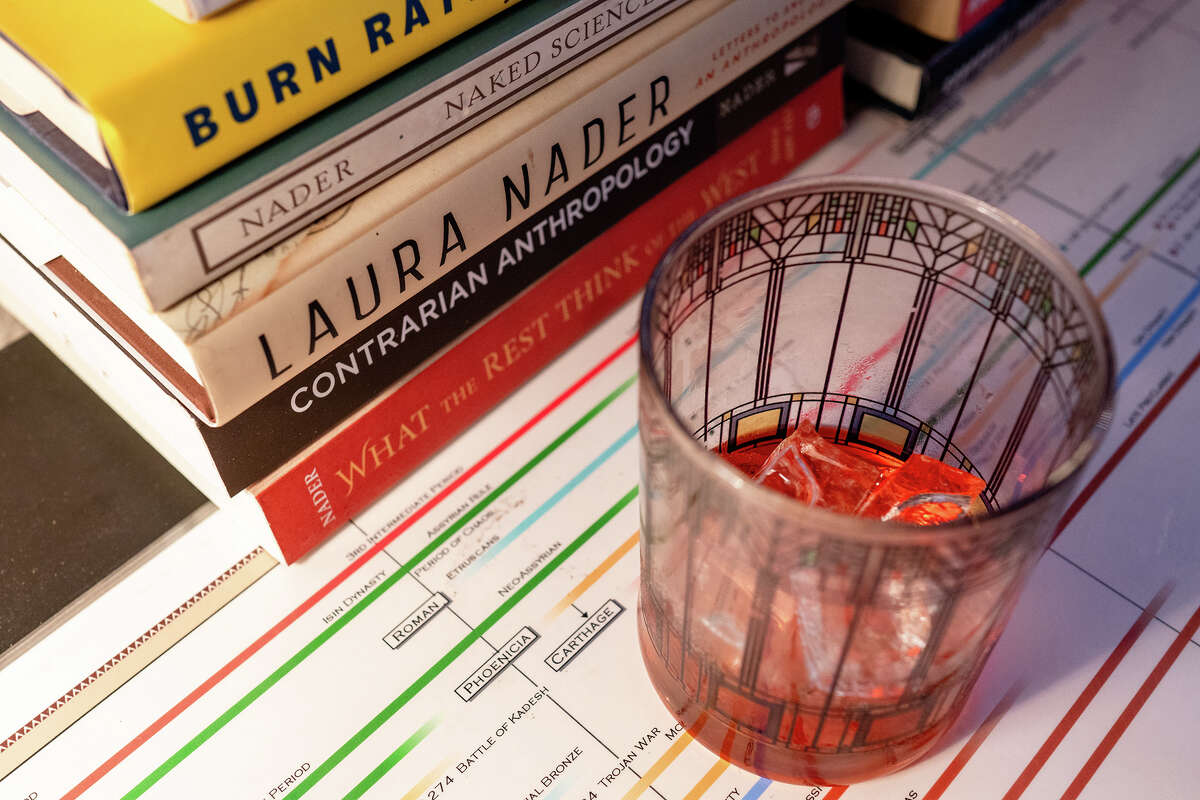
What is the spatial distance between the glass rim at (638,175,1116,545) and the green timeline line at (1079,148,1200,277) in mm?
Answer: 228

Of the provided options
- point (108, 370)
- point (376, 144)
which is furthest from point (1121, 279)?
point (108, 370)

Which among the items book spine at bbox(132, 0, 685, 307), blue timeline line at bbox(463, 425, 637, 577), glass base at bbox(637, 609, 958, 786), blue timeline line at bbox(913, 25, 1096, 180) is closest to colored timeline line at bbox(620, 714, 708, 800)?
glass base at bbox(637, 609, 958, 786)

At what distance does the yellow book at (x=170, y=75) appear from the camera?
12.8 inches

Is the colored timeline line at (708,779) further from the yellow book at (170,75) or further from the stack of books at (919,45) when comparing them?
the stack of books at (919,45)

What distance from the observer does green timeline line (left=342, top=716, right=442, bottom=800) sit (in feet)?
1.33

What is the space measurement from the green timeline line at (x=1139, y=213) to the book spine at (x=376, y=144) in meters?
0.26

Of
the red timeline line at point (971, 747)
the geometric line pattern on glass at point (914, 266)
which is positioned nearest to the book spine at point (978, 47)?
the geometric line pattern on glass at point (914, 266)

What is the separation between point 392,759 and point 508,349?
185mm

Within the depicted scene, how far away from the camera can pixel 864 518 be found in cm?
30

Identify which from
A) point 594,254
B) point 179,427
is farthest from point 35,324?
point 594,254

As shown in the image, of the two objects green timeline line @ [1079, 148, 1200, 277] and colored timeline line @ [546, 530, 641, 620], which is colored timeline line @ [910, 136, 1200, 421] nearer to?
green timeline line @ [1079, 148, 1200, 277]

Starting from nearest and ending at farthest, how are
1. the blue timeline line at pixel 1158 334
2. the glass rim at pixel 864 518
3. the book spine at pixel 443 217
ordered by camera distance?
the glass rim at pixel 864 518 < the book spine at pixel 443 217 < the blue timeline line at pixel 1158 334

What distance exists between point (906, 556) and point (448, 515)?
0.82ft

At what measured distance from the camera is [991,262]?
0.36 metres
